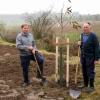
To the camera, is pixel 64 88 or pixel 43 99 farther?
pixel 64 88

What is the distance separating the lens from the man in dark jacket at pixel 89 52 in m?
9.95

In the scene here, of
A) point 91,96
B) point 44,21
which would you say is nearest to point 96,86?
point 91,96

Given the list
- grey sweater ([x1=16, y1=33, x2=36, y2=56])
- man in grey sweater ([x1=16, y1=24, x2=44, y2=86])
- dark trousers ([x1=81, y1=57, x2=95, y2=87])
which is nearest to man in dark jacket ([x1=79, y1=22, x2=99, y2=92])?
dark trousers ([x1=81, y1=57, x2=95, y2=87])

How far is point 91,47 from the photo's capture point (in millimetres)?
10094

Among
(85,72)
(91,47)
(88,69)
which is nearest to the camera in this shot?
(91,47)

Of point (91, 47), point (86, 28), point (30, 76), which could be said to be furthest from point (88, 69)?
point (30, 76)

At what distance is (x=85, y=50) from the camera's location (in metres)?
10.2

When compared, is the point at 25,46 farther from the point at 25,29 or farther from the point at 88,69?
the point at 88,69

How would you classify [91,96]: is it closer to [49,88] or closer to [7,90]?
[49,88]

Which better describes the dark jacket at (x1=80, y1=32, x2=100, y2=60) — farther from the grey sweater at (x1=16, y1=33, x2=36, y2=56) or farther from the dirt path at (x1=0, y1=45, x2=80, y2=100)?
the grey sweater at (x1=16, y1=33, x2=36, y2=56)

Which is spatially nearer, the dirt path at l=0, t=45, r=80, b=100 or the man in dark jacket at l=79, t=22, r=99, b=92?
the man in dark jacket at l=79, t=22, r=99, b=92

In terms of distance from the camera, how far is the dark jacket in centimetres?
994

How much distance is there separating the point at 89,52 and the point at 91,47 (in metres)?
0.17

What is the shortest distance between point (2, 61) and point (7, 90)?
16.3ft
